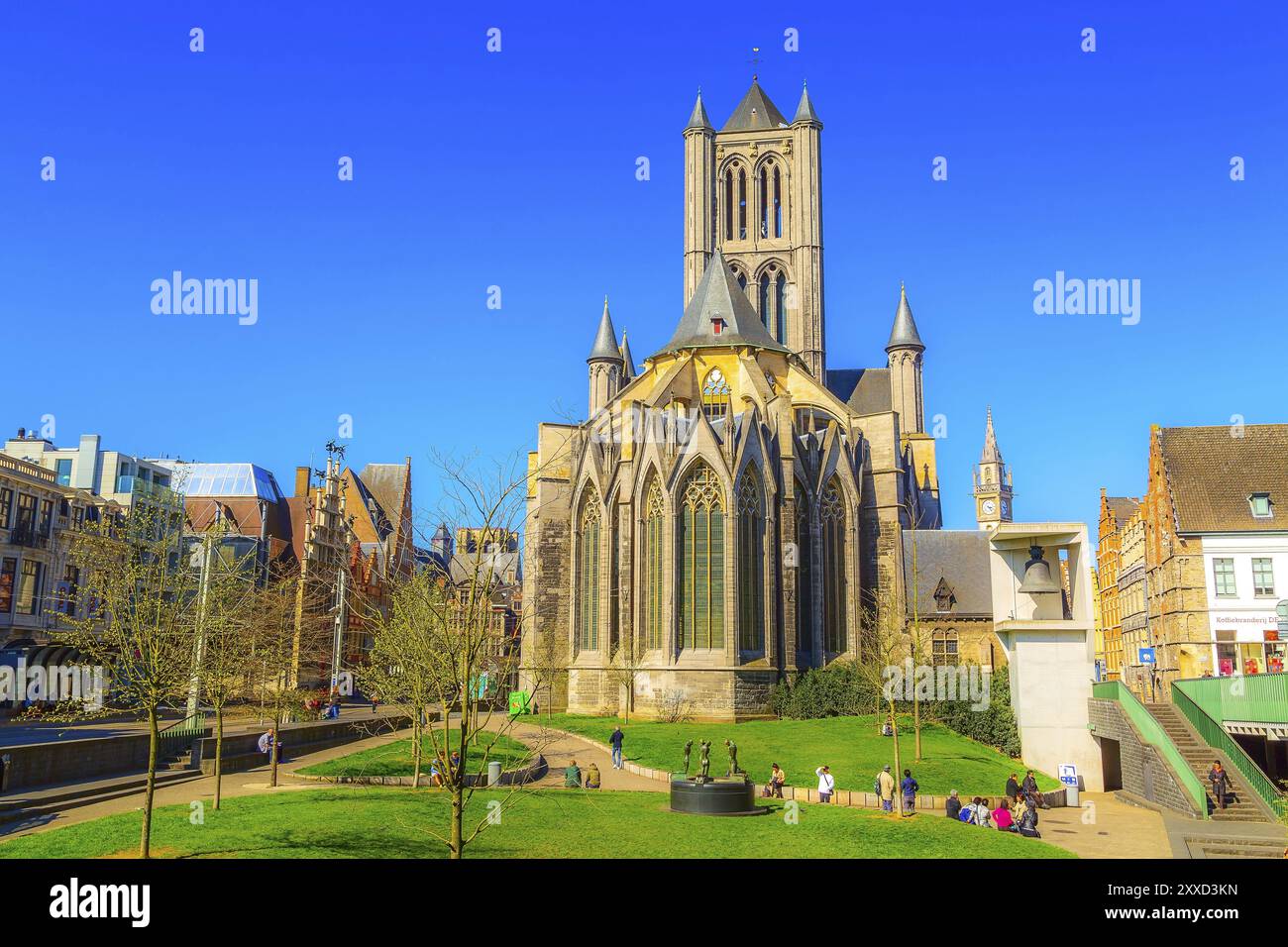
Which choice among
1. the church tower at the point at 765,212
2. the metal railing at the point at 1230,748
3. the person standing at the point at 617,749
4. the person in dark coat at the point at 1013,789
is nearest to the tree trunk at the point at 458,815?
the person in dark coat at the point at 1013,789

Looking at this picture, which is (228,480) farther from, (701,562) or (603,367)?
(701,562)

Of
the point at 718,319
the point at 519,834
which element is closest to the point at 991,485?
the point at 718,319

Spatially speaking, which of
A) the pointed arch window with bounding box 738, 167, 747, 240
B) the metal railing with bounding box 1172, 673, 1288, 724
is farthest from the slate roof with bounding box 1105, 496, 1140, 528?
the metal railing with bounding box 1172, 673, 1288, 724

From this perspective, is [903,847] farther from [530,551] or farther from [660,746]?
[530,551]

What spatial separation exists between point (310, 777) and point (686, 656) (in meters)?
A: 20.6

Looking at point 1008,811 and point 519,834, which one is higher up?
point 519,834

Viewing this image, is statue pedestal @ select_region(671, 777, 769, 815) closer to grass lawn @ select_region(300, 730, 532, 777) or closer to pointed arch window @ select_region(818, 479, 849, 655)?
grass lawn @ select_region(300, 730, 532, 777)

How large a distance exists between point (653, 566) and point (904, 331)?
41760 mm

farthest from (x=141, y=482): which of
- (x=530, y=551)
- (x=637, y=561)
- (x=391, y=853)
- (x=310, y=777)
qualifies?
(x=391, y=853)

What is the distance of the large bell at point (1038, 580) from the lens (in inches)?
1407

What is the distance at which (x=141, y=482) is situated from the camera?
6353 centimetres

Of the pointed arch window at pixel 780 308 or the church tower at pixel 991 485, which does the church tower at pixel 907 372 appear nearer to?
the pointed arch window at pixel 780 308

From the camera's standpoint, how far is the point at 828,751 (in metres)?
35.4
